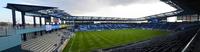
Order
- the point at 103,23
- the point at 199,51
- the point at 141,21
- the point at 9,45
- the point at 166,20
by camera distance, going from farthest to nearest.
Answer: the point at 141,21 < the point at 103,23 < the point at 166,20 < the point at 9,45 < the point at 199,51

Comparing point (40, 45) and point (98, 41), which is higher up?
point (40, 45)

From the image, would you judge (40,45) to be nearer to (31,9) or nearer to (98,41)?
(31,9)

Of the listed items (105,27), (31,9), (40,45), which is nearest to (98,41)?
(40,45)

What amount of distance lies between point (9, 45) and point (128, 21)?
124 metres

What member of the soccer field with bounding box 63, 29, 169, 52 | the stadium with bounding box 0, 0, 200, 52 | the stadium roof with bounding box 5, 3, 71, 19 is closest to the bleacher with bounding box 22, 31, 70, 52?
the stadium with bounding box 0, 0, 200, 52

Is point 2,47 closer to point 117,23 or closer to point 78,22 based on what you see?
point 78,22

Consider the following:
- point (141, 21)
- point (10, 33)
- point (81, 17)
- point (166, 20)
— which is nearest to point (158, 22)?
point (166, 20)

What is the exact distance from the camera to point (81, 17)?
374 ft

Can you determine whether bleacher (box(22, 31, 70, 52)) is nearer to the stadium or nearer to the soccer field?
the stadium

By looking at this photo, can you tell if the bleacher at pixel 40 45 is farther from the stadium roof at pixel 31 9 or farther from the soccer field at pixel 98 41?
the stadium roof at pixel 31 9

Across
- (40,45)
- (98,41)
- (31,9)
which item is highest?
(31,9)

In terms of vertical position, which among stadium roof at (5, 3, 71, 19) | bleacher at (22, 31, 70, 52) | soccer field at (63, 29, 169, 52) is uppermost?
stadium roof at (5, 3, 71, 19)

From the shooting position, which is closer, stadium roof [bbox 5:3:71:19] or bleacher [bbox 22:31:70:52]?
bleacher [bbox 22:31:70:52]

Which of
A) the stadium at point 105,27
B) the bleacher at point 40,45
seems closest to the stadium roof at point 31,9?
the stadium at point 105,27
